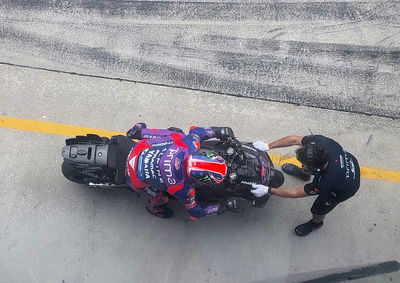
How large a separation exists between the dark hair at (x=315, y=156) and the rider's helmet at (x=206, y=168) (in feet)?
2.68

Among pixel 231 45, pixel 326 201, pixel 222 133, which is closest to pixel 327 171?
pixel 326 201

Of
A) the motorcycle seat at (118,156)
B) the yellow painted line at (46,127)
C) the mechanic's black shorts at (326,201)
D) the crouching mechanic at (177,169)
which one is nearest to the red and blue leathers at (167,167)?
the crouching mechanic at (177,169)

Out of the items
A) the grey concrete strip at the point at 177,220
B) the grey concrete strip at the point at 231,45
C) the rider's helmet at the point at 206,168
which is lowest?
the grey concrete strip at the point at 177,220

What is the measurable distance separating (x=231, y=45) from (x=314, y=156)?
9.44ft

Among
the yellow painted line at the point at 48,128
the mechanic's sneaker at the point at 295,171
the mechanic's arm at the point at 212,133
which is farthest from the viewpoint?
the yellow painted line at the point at 48,128

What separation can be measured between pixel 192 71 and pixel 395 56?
300 cm

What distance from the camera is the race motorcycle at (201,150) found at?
4.94 metres

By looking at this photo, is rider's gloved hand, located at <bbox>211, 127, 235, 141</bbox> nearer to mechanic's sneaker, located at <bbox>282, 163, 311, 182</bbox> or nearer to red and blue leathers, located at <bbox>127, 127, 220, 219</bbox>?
red and blue leathers, located at <bbox>127, 127, 220, 219</bbox>

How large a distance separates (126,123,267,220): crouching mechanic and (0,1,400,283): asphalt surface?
0.87 meters

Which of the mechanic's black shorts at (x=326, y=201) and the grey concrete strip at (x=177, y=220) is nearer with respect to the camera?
the mechanic's black shorts at (x=326, y=201)

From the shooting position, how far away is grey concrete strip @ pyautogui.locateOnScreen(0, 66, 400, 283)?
568 centimetres

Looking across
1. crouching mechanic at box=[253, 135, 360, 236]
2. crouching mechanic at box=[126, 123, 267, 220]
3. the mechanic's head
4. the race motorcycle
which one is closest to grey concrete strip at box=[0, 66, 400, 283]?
the race motorcycle

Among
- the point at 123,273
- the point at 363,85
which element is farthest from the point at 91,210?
the point at 363,85

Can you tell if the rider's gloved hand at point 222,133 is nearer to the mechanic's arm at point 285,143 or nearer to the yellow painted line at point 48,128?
the mechanic's arm at point 285,143
